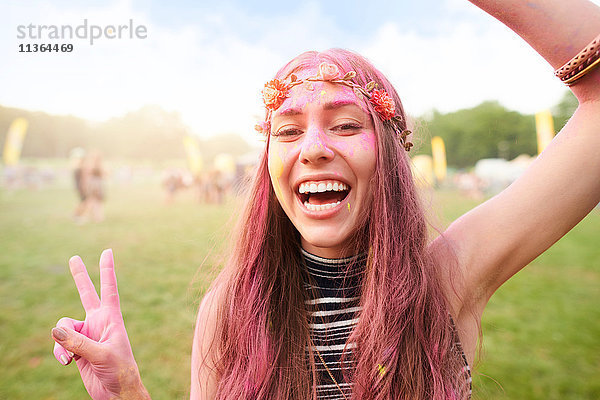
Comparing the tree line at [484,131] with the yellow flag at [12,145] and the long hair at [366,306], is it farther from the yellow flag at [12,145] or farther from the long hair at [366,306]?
the long hair at [366,306]

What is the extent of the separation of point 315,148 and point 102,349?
996 millimetres

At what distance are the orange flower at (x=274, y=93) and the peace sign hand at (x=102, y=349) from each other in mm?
918

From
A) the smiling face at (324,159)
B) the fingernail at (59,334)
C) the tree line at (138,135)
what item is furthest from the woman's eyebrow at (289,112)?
the tree line at (138,135)

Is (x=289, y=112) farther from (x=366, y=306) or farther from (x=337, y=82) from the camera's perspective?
(x=366, y=306)

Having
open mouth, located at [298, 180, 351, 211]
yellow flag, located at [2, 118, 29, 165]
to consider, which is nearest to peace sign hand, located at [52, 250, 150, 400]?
open mouth, located at [298, 180, 351, 211]

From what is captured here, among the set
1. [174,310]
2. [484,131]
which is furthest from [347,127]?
[484,131]

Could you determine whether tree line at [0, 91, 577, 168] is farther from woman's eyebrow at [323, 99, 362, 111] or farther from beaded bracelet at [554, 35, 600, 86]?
woman's eyebrow at [323, 99, 362, 111]

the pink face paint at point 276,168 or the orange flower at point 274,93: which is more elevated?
the orange flower at point 274,93

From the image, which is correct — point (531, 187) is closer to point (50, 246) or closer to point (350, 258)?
point (350, 258)

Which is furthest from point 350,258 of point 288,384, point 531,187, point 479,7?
point 479,7

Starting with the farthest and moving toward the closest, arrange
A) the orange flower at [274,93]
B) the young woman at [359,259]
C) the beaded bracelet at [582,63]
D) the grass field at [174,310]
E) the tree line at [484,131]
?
the tree line at [484,131] → the grass field at [174,310] → the orange flower at [274,93] → the young woman at [359,259] → the beaded bracelet at [582,63]

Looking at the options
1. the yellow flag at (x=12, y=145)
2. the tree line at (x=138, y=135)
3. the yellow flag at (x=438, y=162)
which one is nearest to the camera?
the yellow flag at (x=12, y=145)

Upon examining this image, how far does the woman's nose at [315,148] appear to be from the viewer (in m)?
1.33

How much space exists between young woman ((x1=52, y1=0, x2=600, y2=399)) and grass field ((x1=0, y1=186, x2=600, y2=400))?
1.27 ft
